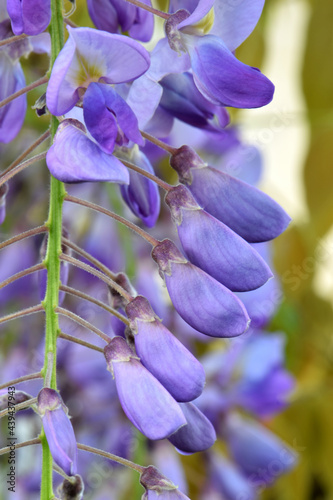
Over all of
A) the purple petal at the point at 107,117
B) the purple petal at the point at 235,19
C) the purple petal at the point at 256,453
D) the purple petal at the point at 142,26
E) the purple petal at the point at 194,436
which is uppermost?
the purple petal at the point at 235,19

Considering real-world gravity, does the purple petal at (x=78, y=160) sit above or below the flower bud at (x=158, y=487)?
above

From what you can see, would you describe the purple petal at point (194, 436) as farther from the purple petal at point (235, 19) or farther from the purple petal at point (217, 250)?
the purple petal at point (235, 19)

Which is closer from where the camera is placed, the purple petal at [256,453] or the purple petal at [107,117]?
the purple petal at [107,117]

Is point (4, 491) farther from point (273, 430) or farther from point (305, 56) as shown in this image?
point (305, 56)

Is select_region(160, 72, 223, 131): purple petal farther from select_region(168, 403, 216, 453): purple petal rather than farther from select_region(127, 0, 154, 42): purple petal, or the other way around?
select_region(168, 403, 216, 453): purple petal

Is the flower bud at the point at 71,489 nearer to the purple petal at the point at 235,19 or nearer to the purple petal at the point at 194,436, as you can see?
the purple petal at the point at 194,436

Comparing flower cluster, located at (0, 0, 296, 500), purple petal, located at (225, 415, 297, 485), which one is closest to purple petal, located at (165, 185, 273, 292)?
flower cluster, located at (0, 0, 296, 500)

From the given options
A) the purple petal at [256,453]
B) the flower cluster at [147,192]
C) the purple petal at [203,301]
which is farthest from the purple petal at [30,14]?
the purple petal at [256,453]
